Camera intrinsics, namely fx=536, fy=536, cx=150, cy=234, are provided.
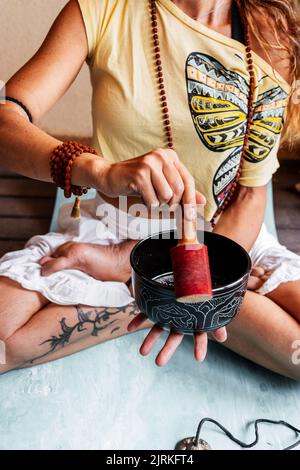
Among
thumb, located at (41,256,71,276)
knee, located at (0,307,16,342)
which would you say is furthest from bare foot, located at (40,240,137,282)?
knee, located at (0,307,16,342)

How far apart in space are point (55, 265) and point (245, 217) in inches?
18.2

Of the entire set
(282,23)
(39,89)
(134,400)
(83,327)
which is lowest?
(134,400)

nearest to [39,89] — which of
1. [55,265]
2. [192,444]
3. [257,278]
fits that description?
[55,265]

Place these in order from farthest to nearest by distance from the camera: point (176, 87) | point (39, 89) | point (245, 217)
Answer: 1. point (245, 217)
2. point (176, 87)
3. point (39, 89)

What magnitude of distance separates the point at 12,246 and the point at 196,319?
1096 mm

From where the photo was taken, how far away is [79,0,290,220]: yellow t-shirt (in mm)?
1136

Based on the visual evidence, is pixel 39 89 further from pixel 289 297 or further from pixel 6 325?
pixel 289 297

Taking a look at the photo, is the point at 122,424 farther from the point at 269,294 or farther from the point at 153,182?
the point at 153,182

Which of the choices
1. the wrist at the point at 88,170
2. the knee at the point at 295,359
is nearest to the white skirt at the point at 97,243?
the knee at the point at 295,359

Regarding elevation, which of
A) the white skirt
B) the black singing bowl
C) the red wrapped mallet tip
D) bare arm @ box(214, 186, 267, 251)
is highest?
the red wrapped mallet tip

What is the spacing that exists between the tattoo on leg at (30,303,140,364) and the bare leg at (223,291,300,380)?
257 mm

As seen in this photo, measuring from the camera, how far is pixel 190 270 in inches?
27.4

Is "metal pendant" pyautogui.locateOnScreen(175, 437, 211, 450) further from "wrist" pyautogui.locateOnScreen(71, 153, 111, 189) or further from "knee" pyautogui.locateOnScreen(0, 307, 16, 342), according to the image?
"wrist" pyautogui.locateOnScreen(71, 153, 111, 189)

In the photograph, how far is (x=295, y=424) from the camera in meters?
1.15
